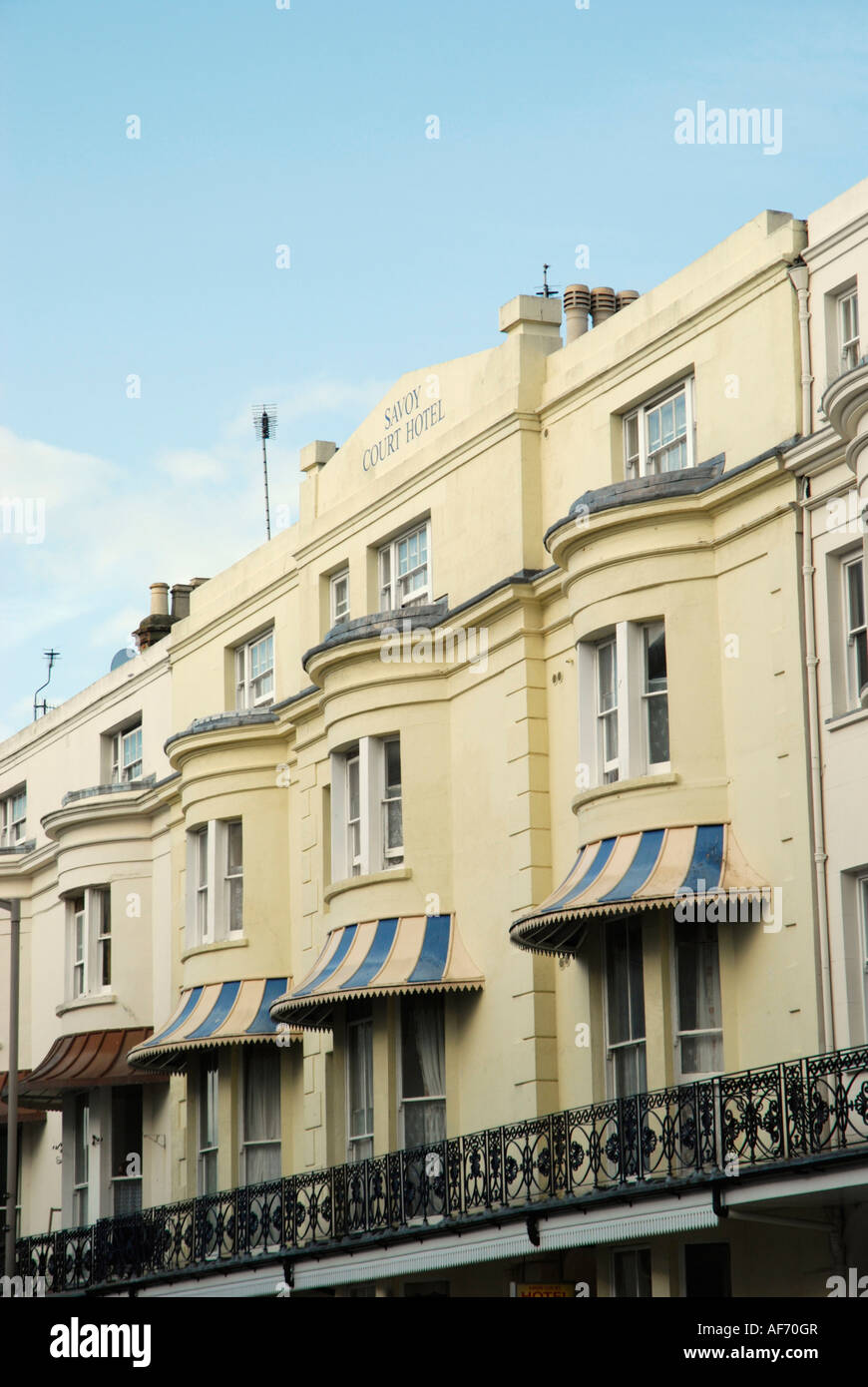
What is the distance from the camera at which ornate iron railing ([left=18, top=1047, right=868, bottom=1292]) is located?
21.1m

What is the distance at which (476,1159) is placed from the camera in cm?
2602

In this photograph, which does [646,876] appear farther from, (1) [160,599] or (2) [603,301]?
(1) [160,599]

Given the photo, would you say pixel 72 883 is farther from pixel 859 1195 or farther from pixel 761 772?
pixel 859 1195

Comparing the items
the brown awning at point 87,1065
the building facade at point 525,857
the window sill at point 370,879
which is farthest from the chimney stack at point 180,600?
the window sill at point 370,879

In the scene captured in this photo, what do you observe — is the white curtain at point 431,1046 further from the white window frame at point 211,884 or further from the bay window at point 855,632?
the bay window at point 855,632

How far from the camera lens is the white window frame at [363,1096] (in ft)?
96.5

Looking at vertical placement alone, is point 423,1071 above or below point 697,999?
below

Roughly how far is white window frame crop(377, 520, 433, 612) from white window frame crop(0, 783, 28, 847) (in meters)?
16.3

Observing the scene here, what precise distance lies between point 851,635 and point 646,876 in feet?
11.6

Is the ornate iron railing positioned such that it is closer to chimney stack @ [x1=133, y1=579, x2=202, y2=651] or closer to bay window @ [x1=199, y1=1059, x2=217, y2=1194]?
bay window @ [x1=199, y1=1059, x2=217, y2=1194]

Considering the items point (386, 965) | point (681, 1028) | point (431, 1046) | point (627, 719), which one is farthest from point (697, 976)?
point (431, 1046)

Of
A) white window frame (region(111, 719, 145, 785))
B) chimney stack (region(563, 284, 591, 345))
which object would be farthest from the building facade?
white window frame (region(111, 719, 145, 785))

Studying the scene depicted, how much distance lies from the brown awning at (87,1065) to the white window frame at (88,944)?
1006mm

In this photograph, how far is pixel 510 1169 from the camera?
83.3 ft
